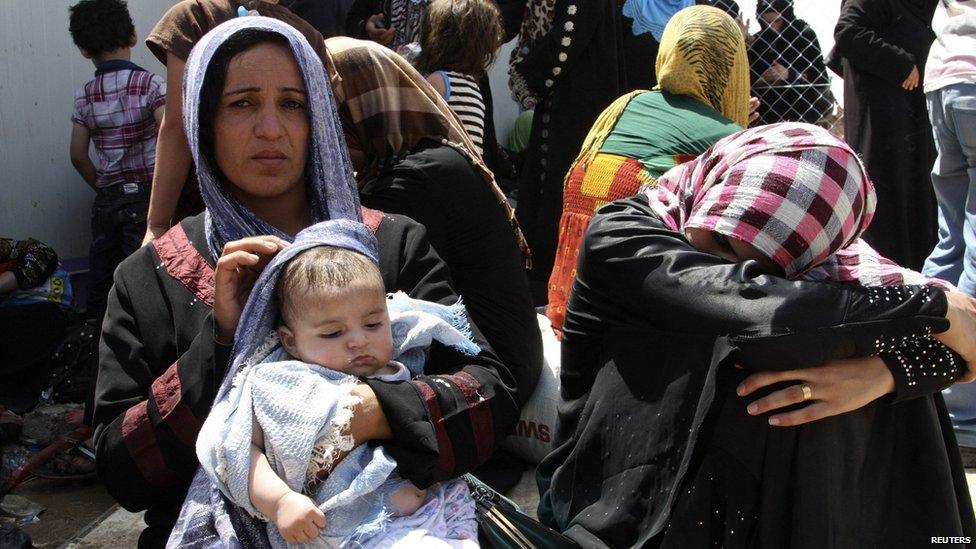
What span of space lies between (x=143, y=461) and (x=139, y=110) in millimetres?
3319

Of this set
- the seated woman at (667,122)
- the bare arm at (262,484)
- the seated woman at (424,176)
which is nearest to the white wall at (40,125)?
the seated woman at (424,176)

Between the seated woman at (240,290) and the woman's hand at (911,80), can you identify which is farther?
the woman's hand at (911,80)

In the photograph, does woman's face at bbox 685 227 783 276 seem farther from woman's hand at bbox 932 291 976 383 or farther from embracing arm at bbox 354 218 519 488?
embracing arm at bbox 354 218 519 488

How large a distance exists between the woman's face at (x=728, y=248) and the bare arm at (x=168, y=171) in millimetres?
1482

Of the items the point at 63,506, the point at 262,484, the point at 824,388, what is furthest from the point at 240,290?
the point at 63,506

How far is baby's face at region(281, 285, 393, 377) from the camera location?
173 cm

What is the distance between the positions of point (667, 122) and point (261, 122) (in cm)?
186

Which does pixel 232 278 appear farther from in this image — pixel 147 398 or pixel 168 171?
pixel 168 171

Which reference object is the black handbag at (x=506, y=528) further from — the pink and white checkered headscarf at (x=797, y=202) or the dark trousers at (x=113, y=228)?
the dark trousers at (x=113, y=228)

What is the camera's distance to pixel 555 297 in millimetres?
3646

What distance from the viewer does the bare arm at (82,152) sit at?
4883 millimetres

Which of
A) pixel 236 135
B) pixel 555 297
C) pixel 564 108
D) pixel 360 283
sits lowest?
pixel 555 297

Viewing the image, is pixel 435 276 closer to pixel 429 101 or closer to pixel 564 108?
pixel 429 101

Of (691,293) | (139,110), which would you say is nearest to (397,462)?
(691,293)
